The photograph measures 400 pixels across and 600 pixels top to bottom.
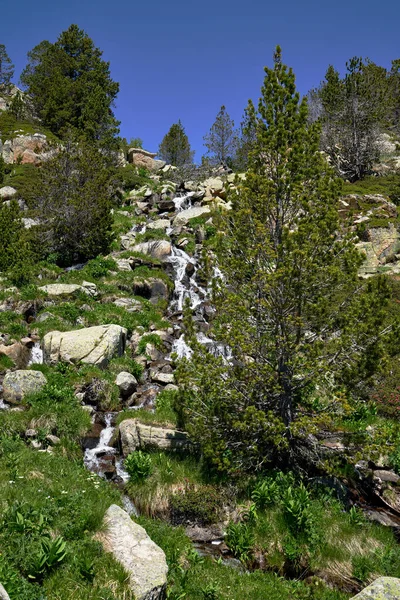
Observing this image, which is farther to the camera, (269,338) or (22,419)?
(22,419)

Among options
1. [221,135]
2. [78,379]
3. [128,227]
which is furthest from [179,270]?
[221,135]

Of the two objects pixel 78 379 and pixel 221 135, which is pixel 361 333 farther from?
pixel 221 135

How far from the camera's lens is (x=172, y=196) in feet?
126

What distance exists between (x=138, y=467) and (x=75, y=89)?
151ft

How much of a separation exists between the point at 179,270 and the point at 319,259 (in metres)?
A: 16.5

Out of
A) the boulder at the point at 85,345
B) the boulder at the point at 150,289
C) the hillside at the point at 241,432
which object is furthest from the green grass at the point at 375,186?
the boulder at the point at 85,345

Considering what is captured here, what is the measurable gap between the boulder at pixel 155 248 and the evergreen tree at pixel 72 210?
208 centimetres

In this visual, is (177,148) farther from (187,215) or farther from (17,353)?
(17,353)

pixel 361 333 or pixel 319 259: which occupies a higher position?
pixel 319 259

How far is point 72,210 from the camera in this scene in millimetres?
24734

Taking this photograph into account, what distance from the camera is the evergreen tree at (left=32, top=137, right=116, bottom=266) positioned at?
24.4m

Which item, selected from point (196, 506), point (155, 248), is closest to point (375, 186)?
point (155, 248)

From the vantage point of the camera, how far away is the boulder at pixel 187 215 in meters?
31.1

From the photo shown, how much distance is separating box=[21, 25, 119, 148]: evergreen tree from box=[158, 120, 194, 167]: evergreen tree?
53.5ft
